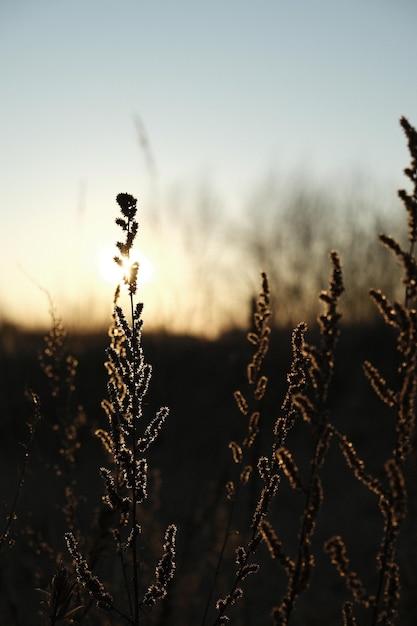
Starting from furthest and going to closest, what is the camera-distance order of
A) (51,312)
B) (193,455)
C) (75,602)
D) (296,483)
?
(193,455) < (51,312) < (75,602) < (296,483)

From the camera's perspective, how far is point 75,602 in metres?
2.21

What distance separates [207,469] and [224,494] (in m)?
2.12

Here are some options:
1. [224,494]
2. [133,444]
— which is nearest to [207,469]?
[224,494]

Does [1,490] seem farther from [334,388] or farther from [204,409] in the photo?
[334,388]

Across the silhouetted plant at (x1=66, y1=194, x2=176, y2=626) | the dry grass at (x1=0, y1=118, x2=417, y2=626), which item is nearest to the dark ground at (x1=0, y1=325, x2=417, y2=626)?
the dry grass at (x1=0, y1=118, x2=417, y2=626)

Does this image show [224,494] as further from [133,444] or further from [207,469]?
[133,444]

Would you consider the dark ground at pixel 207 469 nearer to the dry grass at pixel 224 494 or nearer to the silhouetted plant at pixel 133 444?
the dry grass at pixel 224 494

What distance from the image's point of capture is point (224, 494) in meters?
7.18

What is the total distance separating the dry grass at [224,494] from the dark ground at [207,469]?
0.11ft

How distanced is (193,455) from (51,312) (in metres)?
7.72

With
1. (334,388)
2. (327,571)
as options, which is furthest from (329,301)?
(334,388)

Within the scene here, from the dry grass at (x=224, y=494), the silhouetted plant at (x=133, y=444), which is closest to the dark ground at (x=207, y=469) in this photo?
the dry grass at (x=224, y=494)

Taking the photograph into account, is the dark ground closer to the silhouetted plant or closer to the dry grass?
the dry grass

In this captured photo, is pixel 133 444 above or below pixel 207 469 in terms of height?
below
